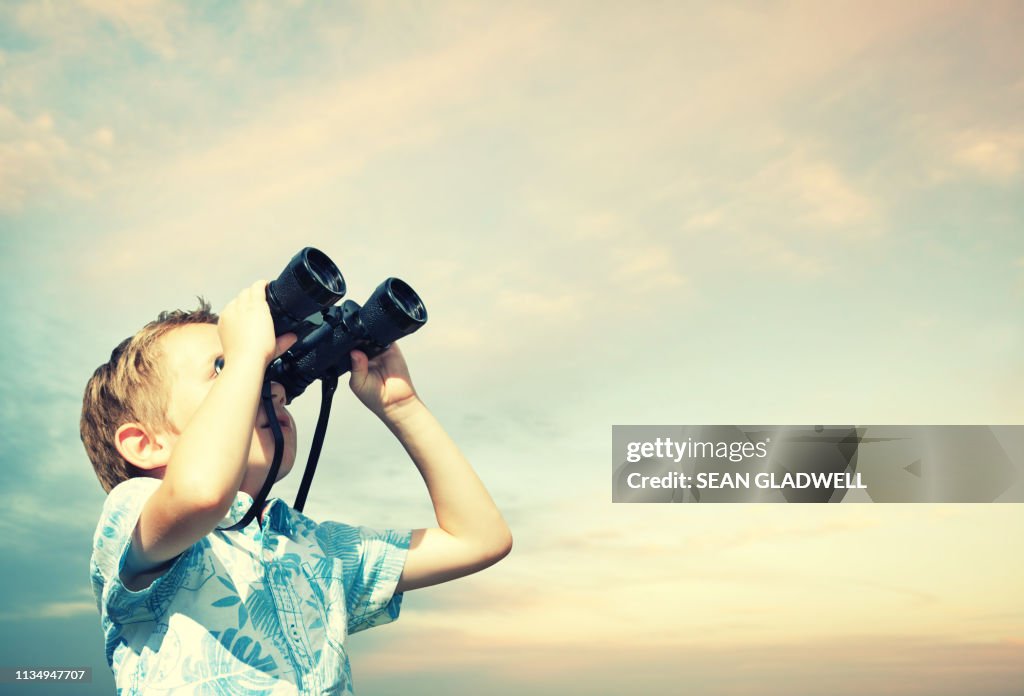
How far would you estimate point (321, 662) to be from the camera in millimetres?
1905

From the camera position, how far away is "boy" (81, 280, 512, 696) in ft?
5.59

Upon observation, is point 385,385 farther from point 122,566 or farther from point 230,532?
point 122,566

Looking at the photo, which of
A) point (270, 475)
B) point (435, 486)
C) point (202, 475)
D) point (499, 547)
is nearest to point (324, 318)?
point (270, 475)

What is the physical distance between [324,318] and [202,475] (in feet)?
1.91

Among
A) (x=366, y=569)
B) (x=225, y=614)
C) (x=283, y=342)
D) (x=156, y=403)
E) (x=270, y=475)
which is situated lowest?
(x=225, y=614)


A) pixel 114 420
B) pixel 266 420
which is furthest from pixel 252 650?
pixel 114 420

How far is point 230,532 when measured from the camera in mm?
1951

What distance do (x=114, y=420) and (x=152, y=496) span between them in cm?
48

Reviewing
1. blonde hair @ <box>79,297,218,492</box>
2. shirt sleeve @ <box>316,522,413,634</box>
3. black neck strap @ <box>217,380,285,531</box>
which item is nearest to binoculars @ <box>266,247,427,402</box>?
black neck strap @ <box>217,380,285,531</box>

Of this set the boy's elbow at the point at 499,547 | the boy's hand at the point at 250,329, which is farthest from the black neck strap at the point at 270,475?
the boy's elbow at the point at 499,547

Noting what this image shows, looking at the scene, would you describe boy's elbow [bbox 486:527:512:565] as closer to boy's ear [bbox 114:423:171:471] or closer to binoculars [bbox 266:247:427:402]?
binoculars [bbox 266:247:427:402]

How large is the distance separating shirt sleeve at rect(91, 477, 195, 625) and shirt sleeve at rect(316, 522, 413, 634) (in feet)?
1.40

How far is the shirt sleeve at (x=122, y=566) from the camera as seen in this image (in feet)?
5.68

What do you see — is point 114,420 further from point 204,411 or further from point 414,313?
point 414,313
